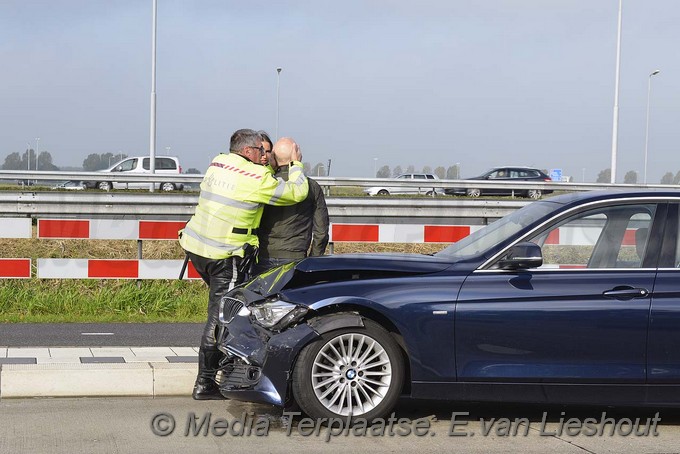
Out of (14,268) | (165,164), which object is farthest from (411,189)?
(14,268)

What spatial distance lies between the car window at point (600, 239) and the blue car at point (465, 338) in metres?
0.16

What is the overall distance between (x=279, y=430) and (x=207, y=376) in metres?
0.98

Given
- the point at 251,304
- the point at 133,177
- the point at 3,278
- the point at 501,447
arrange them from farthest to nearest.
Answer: the point at 133,177 < the point at 3,278 < the point at 251,304 < the point at 501,447

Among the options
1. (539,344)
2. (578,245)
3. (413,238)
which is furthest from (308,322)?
(413,238)

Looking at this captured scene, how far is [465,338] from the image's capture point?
627 cm

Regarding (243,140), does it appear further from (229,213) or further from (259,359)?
(259,359)

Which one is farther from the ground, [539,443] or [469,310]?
[469,310]

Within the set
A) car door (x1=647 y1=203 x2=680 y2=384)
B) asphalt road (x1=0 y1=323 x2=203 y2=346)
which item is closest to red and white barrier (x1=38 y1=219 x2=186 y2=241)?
asphalt road (x1=0 y1=323 x2=203 y2=346)

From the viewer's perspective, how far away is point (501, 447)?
597 cm

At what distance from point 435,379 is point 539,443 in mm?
704

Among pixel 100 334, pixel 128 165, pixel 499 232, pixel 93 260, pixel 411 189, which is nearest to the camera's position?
pixel 499 232

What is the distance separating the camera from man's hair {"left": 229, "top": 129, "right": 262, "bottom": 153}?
7.27 m

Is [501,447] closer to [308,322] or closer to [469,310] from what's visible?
[469,310]

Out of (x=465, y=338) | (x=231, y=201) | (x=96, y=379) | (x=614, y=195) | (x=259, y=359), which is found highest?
(x=614, y=195)
